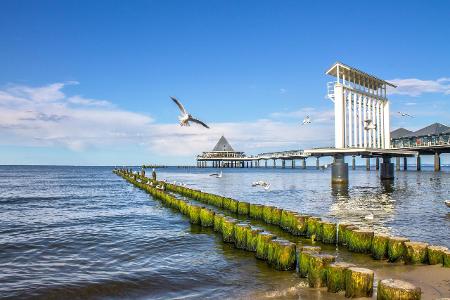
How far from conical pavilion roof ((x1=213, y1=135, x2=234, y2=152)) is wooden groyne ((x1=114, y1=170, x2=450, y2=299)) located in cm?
16977

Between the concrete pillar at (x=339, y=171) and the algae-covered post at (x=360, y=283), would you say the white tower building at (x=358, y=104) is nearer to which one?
the concrete pillar at (x=339, y=171)

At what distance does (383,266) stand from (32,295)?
9.97 metres

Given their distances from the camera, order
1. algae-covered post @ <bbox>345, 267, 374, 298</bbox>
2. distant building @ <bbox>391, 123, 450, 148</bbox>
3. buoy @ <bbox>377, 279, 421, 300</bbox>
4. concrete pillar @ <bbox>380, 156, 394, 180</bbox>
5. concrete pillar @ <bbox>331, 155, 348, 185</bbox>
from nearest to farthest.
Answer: buoy @ <bbox>377, 279, 421, 300</bbox> → algae-covered post @ <bbox>345, 267, 374, 298</bbox> → concrete pillar @ <bbox>331, 155, 348, 185</bbox> → concrete pillar @ <bbox>380, 156, 394, 180</bbox> → distant building @ <bbox>391, 123, 450, 148</bbox>

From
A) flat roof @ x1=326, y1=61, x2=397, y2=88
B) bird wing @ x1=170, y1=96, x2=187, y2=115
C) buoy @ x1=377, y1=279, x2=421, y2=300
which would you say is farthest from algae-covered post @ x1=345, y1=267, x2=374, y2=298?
flat roof @ x1=326, y1=61, x2=397, y2=88

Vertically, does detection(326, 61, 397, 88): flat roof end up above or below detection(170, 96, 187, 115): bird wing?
above

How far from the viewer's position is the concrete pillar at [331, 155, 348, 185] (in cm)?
5006

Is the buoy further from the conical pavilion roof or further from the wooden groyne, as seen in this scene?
the conical pavilion roof

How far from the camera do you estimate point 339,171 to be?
5053 centimetres

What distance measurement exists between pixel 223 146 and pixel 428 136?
11118 centimetres

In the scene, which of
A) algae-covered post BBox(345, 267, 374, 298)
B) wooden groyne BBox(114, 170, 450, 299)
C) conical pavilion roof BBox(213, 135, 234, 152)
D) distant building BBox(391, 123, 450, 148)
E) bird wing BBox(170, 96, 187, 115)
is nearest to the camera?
algae-covered post BBox(345, 267, 374, 298)

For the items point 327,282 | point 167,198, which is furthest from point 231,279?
point 167,198

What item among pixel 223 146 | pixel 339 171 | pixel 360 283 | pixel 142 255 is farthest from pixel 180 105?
pixel 223 146

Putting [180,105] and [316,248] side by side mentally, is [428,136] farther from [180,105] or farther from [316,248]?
[316,248]

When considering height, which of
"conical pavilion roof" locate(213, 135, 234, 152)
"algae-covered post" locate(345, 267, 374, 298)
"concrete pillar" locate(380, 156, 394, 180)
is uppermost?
"conical pavilion roof" locate(213, 135, 234, 152)
